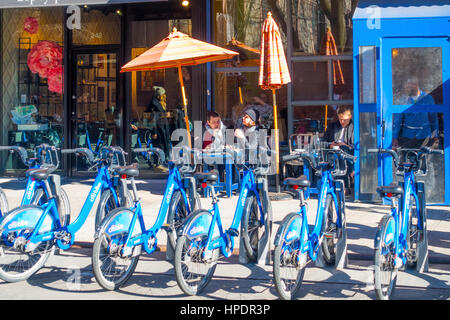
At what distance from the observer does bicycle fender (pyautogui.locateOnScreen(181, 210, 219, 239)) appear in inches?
195

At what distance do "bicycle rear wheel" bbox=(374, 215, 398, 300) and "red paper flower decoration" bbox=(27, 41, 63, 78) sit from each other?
9.66 metres

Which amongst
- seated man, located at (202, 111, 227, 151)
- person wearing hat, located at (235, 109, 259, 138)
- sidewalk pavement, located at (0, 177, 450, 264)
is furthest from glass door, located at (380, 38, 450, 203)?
seated man, located at (202, 111, 227, 151)

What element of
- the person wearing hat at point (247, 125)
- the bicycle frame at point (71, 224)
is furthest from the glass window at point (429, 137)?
the bicycle frame at point (71, 224)

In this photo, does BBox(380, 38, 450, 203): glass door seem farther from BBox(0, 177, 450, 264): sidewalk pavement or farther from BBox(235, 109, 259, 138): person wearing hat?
BBox(235, 109, 259, 138): person wearing hat

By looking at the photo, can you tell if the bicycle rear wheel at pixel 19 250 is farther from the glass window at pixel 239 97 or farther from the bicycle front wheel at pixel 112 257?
the glass window at pixel 239 97

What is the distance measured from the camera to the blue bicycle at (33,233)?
5.33 meters

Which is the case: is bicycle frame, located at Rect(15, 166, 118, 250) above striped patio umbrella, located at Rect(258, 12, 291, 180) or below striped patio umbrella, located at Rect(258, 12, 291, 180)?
below

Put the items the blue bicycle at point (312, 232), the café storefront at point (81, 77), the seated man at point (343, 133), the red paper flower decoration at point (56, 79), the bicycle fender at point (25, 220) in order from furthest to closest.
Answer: the red paper flower decoration at point (56, 79)
the café storefront at point (81, 77)
the seated man at point (343, 133)
the bicycle fender at point (25, 220)
the blue bicycle at point (312, 232)

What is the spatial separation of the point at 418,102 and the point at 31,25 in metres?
8.13

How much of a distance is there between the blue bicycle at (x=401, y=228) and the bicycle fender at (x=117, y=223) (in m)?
2.03

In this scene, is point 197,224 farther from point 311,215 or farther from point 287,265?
point 311,215

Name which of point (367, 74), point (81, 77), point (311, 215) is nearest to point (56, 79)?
point (81, 77)

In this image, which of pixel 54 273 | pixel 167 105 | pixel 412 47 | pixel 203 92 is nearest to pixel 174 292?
pixel 54 273

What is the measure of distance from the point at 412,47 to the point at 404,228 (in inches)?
190
